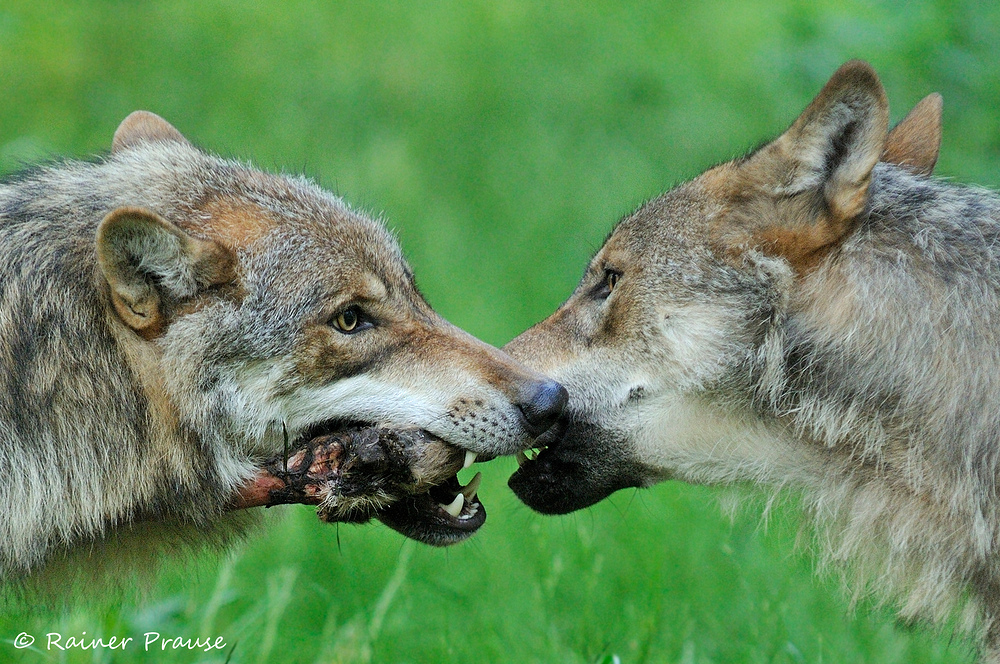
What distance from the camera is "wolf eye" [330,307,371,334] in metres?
3.77

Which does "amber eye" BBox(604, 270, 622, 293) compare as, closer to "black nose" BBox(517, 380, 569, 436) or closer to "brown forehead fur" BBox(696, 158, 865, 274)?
"brown forehead fur" BBox(696, 158, 865, 274)

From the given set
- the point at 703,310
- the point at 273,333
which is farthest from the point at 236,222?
the point at 703,310

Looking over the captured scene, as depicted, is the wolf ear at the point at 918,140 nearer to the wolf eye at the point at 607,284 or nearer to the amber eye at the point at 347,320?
the wolf eye at the point at 607,284

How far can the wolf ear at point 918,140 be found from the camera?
4.52m

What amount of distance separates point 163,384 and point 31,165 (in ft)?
4.54

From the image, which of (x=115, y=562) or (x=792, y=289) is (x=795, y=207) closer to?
(x=792, y=289)

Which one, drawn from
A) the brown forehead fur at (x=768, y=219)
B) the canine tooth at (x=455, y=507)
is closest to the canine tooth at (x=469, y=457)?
the canine tooth at (x=455, y=507)

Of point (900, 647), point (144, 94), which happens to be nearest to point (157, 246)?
point (900, 647)

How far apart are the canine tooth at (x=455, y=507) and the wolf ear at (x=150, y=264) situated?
1.09 metres

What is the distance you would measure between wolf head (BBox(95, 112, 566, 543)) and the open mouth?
29mm

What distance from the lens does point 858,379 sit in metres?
3.72

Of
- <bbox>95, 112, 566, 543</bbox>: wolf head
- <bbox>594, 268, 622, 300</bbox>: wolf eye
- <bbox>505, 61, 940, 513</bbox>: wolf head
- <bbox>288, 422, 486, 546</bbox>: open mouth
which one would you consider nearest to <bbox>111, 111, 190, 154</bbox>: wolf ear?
<bbox>95, 112, 566, 543</bbox>: wolf head

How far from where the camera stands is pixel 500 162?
34.4ft

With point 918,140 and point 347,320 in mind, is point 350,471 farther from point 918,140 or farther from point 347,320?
point 918,140
